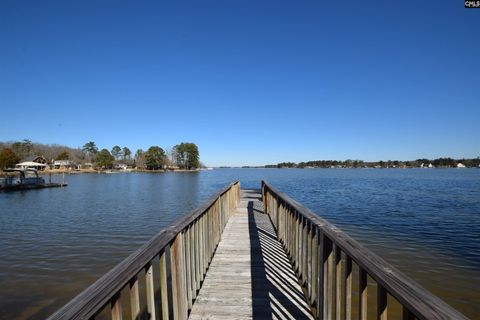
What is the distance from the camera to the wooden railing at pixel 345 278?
1379 mm

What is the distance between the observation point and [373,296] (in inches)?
238

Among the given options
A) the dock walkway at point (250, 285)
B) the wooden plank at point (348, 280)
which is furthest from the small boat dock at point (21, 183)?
the wooden plank at point (348, 280)

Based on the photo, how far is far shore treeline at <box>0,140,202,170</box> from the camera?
111056 millimetres

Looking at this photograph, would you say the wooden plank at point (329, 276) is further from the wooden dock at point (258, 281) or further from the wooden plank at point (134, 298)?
the wooden plank at point (134, 298)

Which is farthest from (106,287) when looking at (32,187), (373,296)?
(32,187)

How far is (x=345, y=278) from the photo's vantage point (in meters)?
2.44

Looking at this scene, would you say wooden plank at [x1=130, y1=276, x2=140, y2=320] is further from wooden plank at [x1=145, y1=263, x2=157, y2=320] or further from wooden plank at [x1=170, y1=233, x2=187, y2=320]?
wooden plank at [x1=170, y1=233, x2=187, y2=320]

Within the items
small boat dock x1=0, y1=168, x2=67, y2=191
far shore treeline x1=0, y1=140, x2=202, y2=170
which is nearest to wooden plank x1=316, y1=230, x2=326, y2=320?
small boat dock x1=0, y1=168, x2=67, y2=191

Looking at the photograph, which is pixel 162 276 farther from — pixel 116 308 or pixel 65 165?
pixel 65 165

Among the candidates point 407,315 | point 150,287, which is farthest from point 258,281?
Result: point 407,315

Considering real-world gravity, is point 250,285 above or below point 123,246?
above

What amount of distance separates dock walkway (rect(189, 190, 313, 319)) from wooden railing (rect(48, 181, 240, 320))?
21cm

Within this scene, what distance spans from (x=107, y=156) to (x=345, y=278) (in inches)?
4928

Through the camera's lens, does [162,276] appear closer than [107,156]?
Yes
